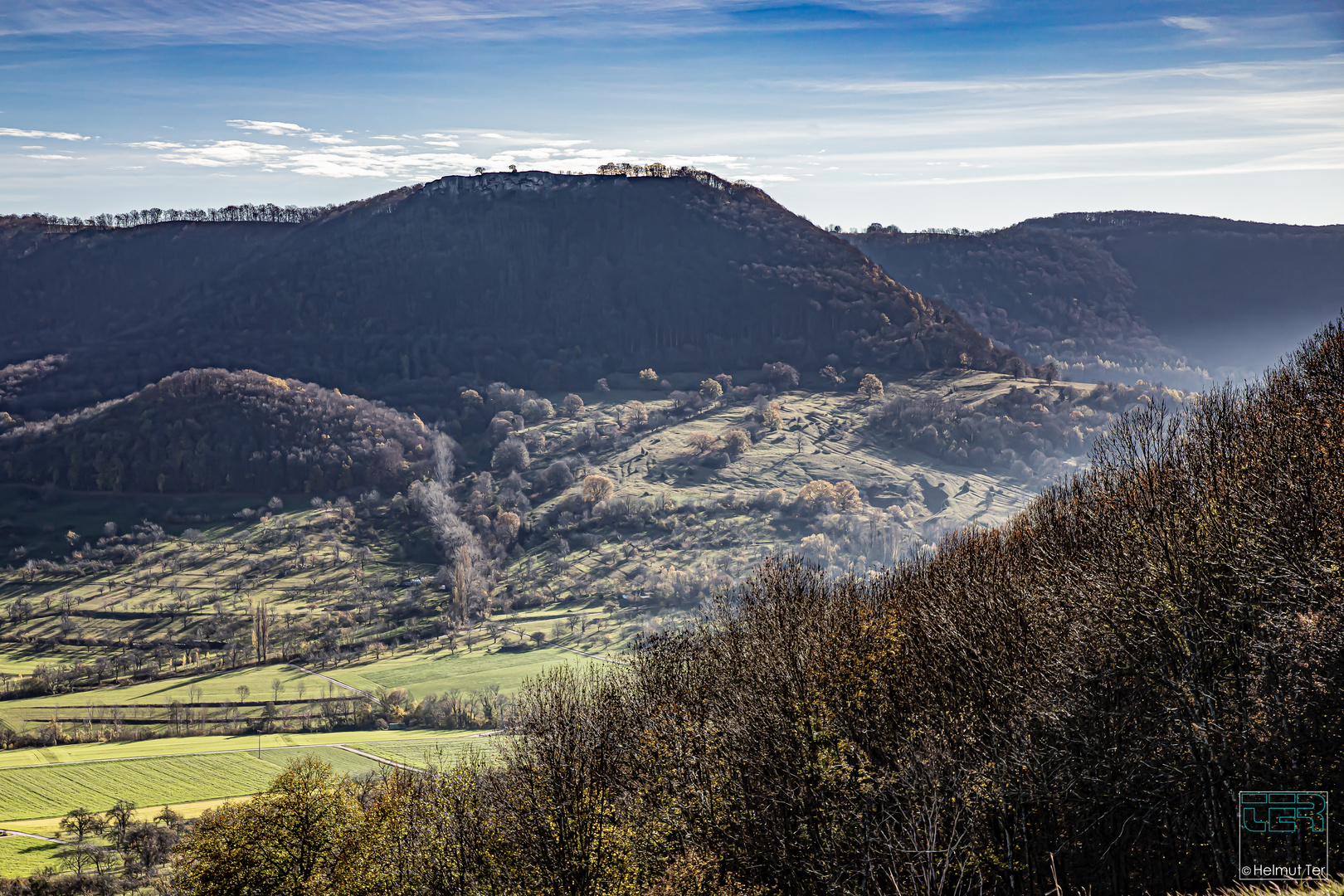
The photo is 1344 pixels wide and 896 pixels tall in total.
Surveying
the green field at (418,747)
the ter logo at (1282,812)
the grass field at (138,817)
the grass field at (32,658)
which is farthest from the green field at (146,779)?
the ter logo at (1282,812)

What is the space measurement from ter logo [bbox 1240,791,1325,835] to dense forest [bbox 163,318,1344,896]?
0.66 m

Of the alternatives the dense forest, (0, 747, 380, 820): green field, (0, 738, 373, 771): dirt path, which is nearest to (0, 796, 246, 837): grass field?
(0, 747, 380, 820): green field

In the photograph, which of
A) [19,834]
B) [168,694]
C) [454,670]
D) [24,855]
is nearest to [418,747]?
[454,670]

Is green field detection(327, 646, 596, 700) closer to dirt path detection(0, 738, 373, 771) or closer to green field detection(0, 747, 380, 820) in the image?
dirt path detection(0, 738, 373, 771)

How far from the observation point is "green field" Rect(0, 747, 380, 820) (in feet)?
380

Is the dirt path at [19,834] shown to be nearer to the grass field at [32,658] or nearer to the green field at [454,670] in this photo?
the green field at [454,670]

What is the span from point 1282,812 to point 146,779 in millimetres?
141066

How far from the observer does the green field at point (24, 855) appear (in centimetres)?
9150

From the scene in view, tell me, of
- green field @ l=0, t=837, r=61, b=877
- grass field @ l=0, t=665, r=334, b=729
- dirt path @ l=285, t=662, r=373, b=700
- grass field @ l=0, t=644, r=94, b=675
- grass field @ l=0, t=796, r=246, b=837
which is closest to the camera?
green field @ l=0, t=837, r=61, b=877

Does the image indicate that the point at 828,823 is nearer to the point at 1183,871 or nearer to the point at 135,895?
the point at 1183,871

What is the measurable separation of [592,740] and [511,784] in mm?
4159

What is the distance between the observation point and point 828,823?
3194cm

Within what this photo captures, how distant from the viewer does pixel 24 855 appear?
96.4m

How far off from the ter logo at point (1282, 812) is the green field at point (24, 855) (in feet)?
359
